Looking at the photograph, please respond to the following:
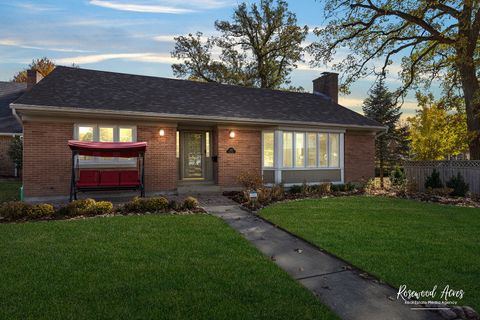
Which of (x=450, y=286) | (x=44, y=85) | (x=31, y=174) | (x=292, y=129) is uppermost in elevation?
(x=44, y=85)

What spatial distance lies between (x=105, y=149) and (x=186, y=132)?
4.57 metres

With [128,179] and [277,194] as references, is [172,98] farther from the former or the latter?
[277,194]

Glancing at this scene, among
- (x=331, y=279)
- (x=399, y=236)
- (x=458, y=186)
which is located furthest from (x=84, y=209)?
(x=458, y=186)

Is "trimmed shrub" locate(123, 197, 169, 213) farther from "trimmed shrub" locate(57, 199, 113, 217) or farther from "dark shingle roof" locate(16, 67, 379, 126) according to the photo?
"dark shingle roof" locate(16, 67, 379, 126)

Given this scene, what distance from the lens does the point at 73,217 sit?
8008 mm

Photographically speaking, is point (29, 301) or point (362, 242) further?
point (362, 242)

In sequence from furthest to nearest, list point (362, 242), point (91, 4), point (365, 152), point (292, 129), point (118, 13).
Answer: point (365, 152), point (292, 129), point (118, 13), point (91, 4), point (362, 242)

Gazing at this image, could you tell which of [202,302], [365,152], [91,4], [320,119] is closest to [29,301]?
[202,302]

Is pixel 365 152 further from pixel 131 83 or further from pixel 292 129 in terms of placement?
pixel 131 83

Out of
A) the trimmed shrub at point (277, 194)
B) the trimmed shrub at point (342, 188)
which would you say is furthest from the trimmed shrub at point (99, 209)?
the trimmed shrub at point (342, 188)

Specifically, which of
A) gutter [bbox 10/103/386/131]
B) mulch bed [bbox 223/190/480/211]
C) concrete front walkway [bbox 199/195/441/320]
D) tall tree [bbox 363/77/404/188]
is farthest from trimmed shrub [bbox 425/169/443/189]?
tall tree [bbox 363/77/404/188]

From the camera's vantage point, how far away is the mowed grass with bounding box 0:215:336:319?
134 inches

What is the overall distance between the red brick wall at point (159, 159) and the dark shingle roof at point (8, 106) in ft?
39.9

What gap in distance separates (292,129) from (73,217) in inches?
374
